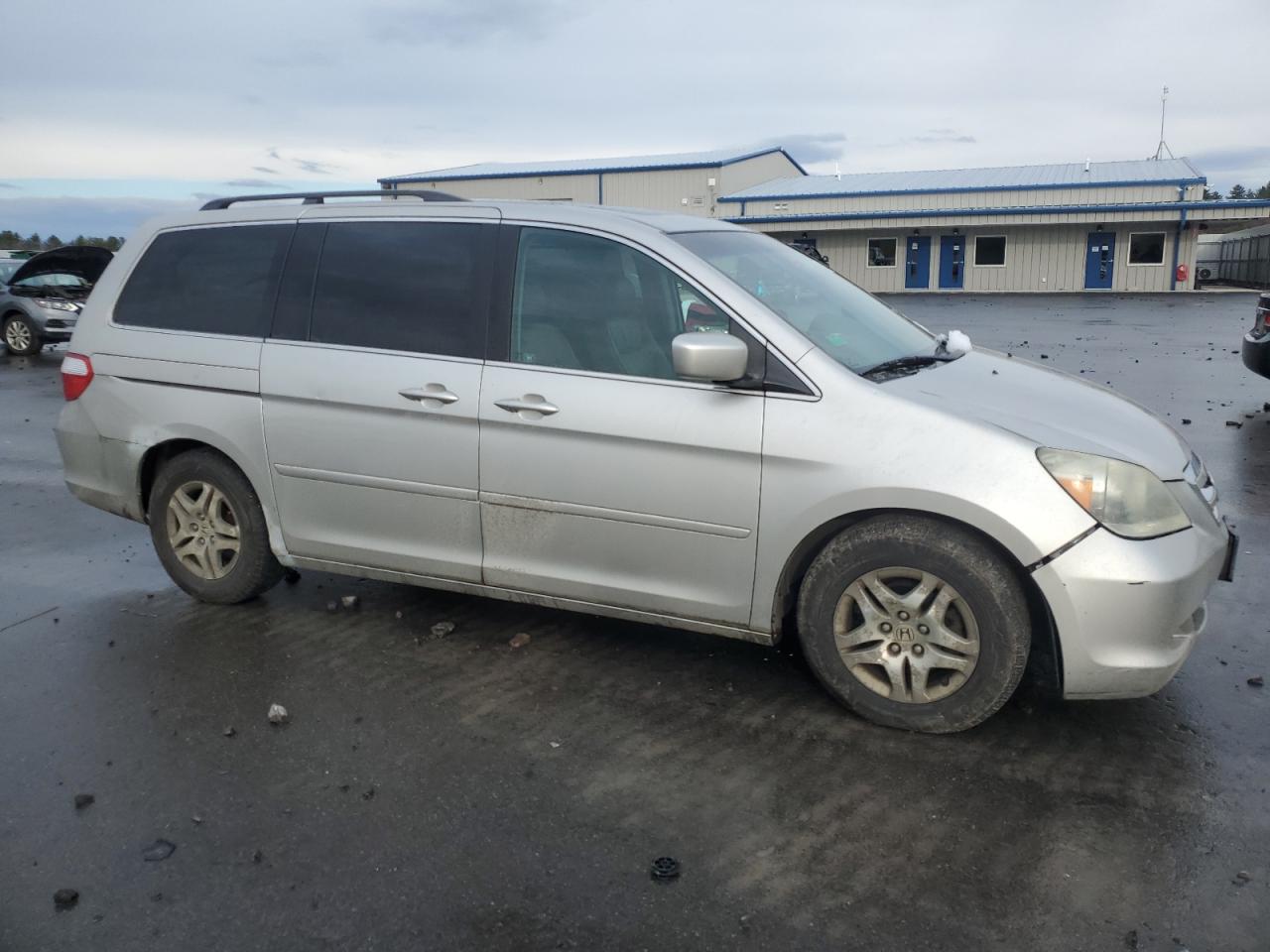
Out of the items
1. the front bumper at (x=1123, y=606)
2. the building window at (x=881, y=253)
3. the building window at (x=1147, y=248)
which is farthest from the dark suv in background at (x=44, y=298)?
the building window at (x=1147, y=248)

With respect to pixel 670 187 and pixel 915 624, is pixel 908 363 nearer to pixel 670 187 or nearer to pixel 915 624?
pixel 915 624

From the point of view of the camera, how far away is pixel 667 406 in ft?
13.4

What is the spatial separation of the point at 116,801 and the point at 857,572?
2679 mm

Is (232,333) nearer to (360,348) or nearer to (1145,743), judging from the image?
(360,348)

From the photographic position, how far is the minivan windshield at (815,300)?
4.25 metres

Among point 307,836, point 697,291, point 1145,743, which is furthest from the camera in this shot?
point 697,291

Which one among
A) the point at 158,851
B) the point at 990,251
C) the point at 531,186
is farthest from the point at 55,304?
the point at 990,251

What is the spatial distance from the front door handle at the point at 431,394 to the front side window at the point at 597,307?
1.05 feet

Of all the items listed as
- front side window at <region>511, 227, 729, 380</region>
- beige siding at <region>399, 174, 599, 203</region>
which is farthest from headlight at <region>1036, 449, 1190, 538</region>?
A: beige siding at <region>399, 174, 599, 203</region>

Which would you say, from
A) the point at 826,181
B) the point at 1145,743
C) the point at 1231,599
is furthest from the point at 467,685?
the point at 826,181

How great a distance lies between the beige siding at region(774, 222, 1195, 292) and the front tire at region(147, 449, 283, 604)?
122 ft

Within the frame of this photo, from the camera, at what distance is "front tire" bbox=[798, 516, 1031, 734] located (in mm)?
3713

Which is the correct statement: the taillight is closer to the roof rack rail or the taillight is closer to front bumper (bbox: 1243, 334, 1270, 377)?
the roof rack rail

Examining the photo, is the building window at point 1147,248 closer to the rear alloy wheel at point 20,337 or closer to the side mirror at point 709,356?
the rear alloy wheel at point 20,337
